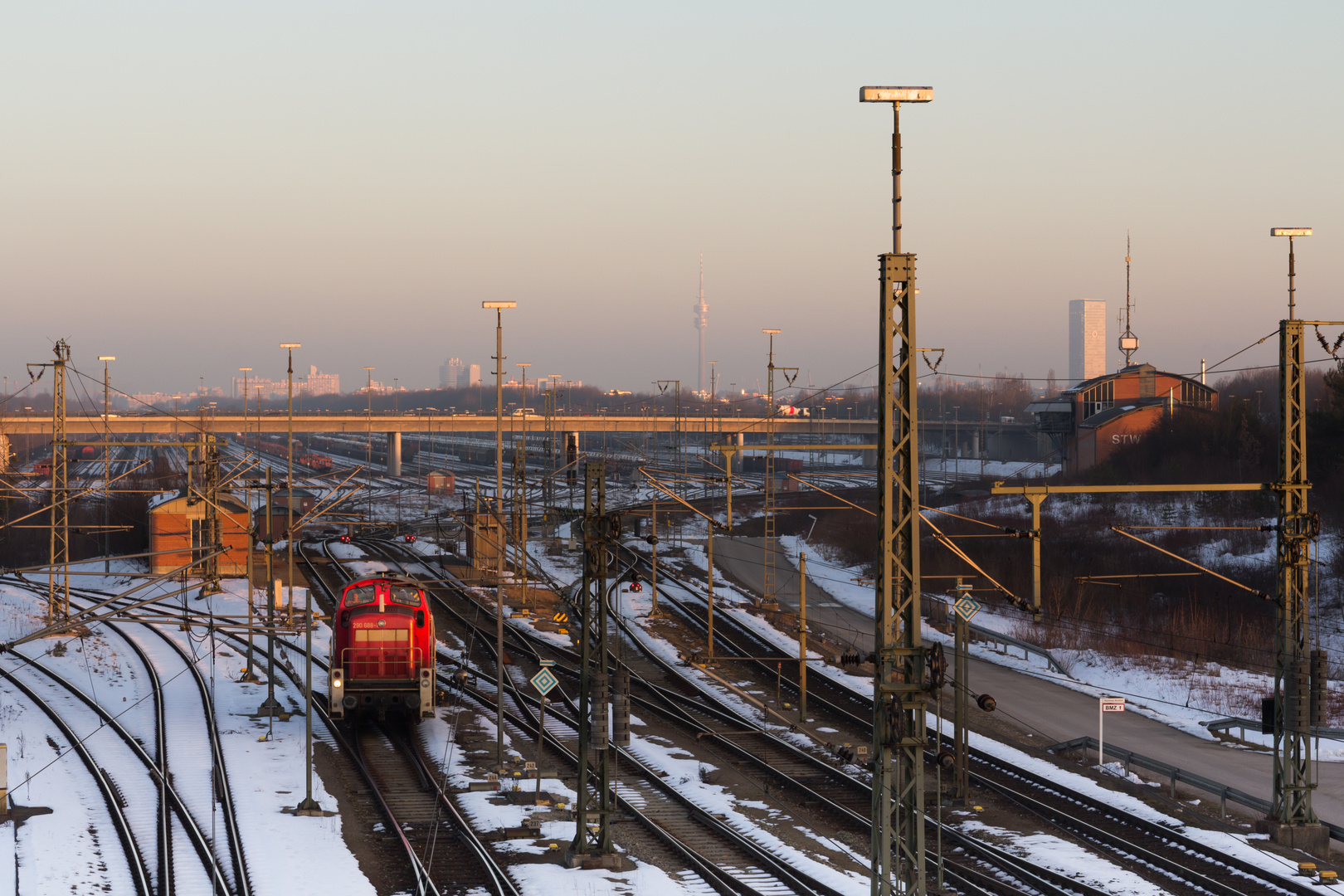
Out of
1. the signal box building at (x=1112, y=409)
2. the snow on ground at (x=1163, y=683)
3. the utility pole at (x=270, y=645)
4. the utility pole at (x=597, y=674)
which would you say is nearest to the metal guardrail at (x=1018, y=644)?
the snow on ground at (x=1163, y=683)

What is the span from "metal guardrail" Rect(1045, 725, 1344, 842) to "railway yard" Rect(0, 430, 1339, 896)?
0.30m

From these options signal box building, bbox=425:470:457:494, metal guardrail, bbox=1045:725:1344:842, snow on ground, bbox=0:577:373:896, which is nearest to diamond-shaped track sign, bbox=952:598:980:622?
metal guardrail, bbox=1045:725:1344:842

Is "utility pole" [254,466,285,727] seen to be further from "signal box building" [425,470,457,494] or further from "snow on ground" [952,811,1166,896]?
"signal box building" [425,470,457,494]

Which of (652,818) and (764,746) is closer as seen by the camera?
(652,818)

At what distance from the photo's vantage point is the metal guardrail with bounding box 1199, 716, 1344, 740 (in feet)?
114

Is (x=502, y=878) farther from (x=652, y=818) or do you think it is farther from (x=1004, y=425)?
(x=1004, y=425)

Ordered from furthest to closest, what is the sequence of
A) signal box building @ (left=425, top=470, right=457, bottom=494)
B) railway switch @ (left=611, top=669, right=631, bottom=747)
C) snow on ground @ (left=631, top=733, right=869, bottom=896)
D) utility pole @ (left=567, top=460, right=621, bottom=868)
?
signal box building @ (left=425, top=470, right=457, bottom=494) < railway switch @ (left=611, top=669, right=631, bottom=747) < snow on ground @ (left=631, top=733, right=869, bottom=896) < utility pole @ (left=567, top=460, right=621, bottom=868)

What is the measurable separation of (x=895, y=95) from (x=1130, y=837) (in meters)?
16.8

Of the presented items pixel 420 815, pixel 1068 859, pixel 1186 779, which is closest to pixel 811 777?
pixel 1068 859

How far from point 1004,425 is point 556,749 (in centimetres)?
10544

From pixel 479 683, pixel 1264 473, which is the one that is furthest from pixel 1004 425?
pixel 479 683

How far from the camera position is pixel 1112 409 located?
90.6 meters

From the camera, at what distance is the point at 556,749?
31.7m

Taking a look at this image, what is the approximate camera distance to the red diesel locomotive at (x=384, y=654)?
30516 mm
